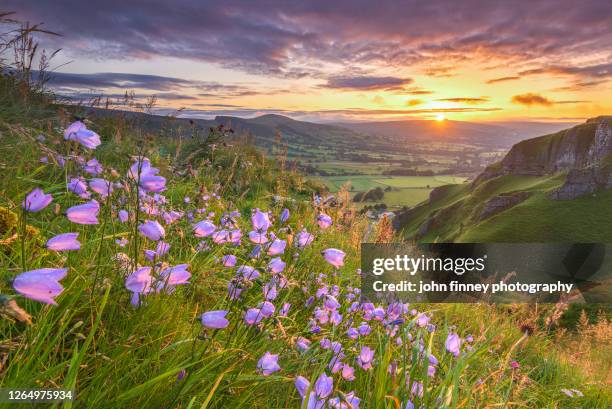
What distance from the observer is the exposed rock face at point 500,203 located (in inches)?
4222

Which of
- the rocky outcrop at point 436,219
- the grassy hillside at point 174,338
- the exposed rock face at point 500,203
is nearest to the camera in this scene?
the grassy hillside at point 174,338

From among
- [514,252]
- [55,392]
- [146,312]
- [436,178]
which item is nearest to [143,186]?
[146,312]

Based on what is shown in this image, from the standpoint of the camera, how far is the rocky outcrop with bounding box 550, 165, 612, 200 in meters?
104

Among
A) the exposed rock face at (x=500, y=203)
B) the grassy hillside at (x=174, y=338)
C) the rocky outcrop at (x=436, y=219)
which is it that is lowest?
the rocky outcrop at (x=436, y=219)

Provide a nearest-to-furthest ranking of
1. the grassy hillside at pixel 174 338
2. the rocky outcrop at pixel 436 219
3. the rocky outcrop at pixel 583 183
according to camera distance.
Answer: the grassy hillside at pixel 174 338 < the rocky outcrop at pixel 583 183 < the rocky outcrop at pixel 436 219

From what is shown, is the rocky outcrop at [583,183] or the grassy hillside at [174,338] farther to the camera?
the rocky outcrop at [583,183]

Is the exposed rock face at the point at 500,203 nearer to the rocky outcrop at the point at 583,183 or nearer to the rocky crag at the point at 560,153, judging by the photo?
the rocky outcrop at the point at 583,183

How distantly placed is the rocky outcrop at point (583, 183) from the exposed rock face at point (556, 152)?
79.5 ft

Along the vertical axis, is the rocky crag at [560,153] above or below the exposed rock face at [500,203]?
above

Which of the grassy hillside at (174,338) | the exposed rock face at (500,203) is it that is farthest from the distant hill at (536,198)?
the grassy hillside at (174,338)

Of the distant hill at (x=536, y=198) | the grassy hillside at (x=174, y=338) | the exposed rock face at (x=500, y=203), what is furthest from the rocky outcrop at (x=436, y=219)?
the grassy hillside at (x=174, y=338)

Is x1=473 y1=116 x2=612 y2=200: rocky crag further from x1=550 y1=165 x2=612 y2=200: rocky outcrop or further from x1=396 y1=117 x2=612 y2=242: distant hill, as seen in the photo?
x1=550 y1=165 x2=612 y2=200: rocky outcrop

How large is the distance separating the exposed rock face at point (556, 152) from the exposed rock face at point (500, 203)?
120ft

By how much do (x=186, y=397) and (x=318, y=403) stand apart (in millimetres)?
696
